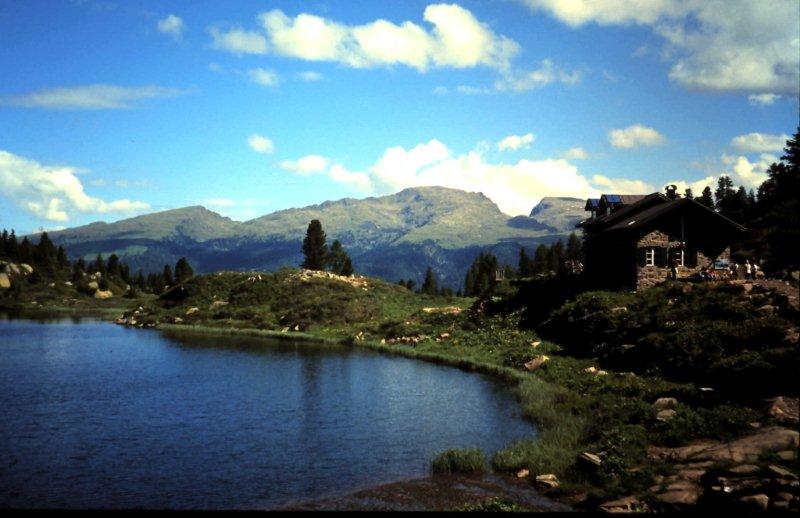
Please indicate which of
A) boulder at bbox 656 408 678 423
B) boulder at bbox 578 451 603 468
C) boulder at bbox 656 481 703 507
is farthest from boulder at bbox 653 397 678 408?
boulder at bbox 656 481 703 507

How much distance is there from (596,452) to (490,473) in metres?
4.79

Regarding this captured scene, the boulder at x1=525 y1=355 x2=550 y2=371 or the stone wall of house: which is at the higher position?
the stone wall of house

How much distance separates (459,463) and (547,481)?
4.15 m

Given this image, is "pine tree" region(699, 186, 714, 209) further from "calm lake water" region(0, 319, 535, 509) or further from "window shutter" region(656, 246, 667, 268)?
"calm lake water" region(0, 319, 535, 509)

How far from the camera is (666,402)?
29.6 metres

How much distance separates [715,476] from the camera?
1984cm

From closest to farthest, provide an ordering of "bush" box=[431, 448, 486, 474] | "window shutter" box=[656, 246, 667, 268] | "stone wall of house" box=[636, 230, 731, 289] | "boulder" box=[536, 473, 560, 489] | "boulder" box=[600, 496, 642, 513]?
"boulder" box=[600, 496, 642, 513], "boulder" box=[536, 473, 560, 489], "bush" box=[431, 448, 486, 474], "stone wall of house" box=[636, 230, 731, 289], "window shutter" box=[656, 246, 667, 268]

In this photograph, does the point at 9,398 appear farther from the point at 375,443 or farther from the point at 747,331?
the point at 747,331

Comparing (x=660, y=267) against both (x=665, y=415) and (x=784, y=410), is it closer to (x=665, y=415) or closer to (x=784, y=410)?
(x=665, y=415)

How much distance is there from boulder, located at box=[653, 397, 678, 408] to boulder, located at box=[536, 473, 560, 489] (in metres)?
8.89

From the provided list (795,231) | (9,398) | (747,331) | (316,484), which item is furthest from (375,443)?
(795,231)

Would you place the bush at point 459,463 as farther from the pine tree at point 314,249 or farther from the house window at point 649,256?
the pine tree at point 314,249

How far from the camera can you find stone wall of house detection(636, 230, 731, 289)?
5925cm

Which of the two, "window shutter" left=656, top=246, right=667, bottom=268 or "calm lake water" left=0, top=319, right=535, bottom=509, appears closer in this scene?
"calm lake water" left=0, top=319, right=535, bottom=509
